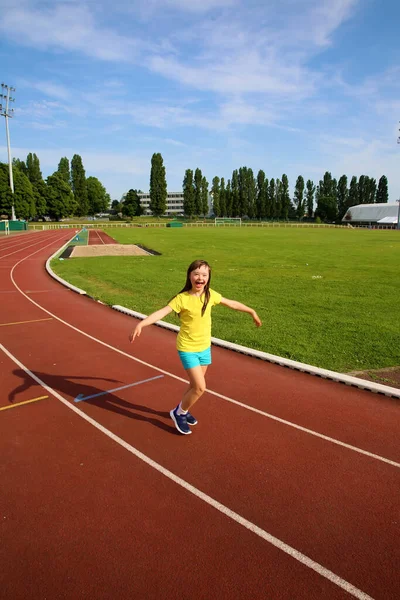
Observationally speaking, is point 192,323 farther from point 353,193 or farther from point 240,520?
point 353,193

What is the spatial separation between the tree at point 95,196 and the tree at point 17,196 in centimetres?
3122

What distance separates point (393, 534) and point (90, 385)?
189 inches

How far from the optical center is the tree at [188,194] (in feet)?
378

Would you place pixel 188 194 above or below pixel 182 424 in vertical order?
above

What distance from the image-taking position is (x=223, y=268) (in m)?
20.2

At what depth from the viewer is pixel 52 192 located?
302 ft

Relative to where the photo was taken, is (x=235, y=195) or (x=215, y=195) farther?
(x=215, y=195)

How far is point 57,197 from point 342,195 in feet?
286

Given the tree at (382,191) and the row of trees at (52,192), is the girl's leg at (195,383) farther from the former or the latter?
the tree at (382,191)

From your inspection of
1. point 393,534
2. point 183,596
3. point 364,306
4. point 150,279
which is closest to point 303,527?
point 393,534

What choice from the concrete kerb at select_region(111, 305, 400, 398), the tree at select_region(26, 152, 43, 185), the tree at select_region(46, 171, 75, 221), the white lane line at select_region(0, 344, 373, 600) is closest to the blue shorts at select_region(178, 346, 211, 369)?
the white lane line at select_region(0, 344, 373, 600)

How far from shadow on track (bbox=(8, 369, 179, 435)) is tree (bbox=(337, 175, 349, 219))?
12846 cm

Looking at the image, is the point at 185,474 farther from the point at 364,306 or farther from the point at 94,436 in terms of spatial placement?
the point at 364,306

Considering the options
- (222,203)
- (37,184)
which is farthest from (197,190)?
(37,184)
